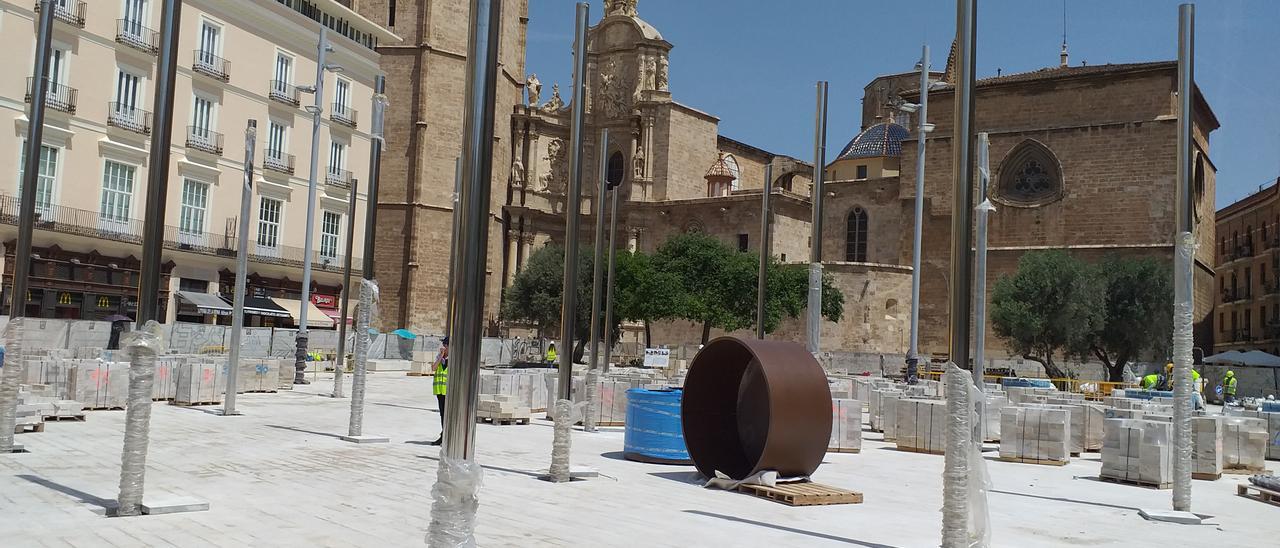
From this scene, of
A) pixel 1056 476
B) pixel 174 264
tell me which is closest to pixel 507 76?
pixel 174 264

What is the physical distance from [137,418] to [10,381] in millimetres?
3842

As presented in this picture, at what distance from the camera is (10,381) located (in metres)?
10.5

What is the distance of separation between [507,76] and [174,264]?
81.6ft

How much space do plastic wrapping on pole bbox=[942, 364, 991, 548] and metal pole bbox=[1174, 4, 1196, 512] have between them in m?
3.68

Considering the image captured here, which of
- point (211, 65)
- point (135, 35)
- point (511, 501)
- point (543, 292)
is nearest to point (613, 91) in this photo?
point (543, 292)

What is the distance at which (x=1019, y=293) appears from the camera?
40.3 meters

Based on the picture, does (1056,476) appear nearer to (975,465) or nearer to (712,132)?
(975,465)

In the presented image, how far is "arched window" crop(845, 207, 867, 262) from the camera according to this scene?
52875 millimetres

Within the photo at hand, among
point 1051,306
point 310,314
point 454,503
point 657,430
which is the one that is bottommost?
point 657,430

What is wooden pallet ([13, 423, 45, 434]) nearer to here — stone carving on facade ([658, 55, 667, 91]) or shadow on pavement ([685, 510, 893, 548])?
shadow on pavement ([685, 510, 893, 548])

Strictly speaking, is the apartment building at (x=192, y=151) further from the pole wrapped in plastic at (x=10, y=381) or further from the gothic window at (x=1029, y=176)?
the gothic window at (x=1029, y=176)

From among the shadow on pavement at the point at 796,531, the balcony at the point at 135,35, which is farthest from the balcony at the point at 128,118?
the shadow on pavement at the point at 796,531

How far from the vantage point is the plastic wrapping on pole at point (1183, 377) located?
974 centimetres

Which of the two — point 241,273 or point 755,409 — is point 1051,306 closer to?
point 755,409
